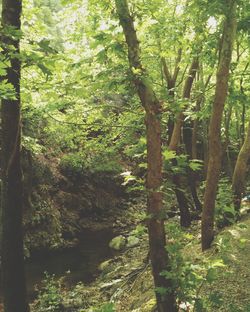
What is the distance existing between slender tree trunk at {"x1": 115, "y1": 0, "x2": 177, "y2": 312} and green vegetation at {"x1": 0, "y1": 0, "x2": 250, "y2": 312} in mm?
13

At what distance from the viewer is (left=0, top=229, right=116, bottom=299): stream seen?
10263 millimetres

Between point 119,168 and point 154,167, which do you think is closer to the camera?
point 154,167

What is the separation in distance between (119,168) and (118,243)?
466cm

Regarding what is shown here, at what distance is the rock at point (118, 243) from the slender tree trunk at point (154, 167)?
8.53 meters

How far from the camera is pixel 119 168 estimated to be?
55.2 ft

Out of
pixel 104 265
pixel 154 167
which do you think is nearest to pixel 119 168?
pixel 104 265

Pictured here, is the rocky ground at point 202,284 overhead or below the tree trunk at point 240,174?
below

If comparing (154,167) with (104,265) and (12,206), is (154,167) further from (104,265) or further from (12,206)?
(104,265)

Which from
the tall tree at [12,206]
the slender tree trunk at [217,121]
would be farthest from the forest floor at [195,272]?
the tall tree at [12,206]

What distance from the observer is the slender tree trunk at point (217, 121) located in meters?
6.20

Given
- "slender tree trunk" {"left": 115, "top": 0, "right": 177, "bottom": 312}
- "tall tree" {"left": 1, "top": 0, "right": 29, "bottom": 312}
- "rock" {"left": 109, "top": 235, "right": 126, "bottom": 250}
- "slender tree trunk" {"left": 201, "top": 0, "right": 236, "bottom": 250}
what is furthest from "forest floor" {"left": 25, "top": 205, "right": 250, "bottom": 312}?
"tall tree" {"left": 1, "top": 0, "right": 29, "bottom": 312}

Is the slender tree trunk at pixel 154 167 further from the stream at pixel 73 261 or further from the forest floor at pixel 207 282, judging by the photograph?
the stream at pixel 73 261

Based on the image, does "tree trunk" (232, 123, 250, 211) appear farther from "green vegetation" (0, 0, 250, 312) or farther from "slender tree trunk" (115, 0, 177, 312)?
"slender tree trunk" (115, 0, 177, 312)

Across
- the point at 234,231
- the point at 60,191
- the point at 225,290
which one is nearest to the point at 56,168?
the point at 60,191
